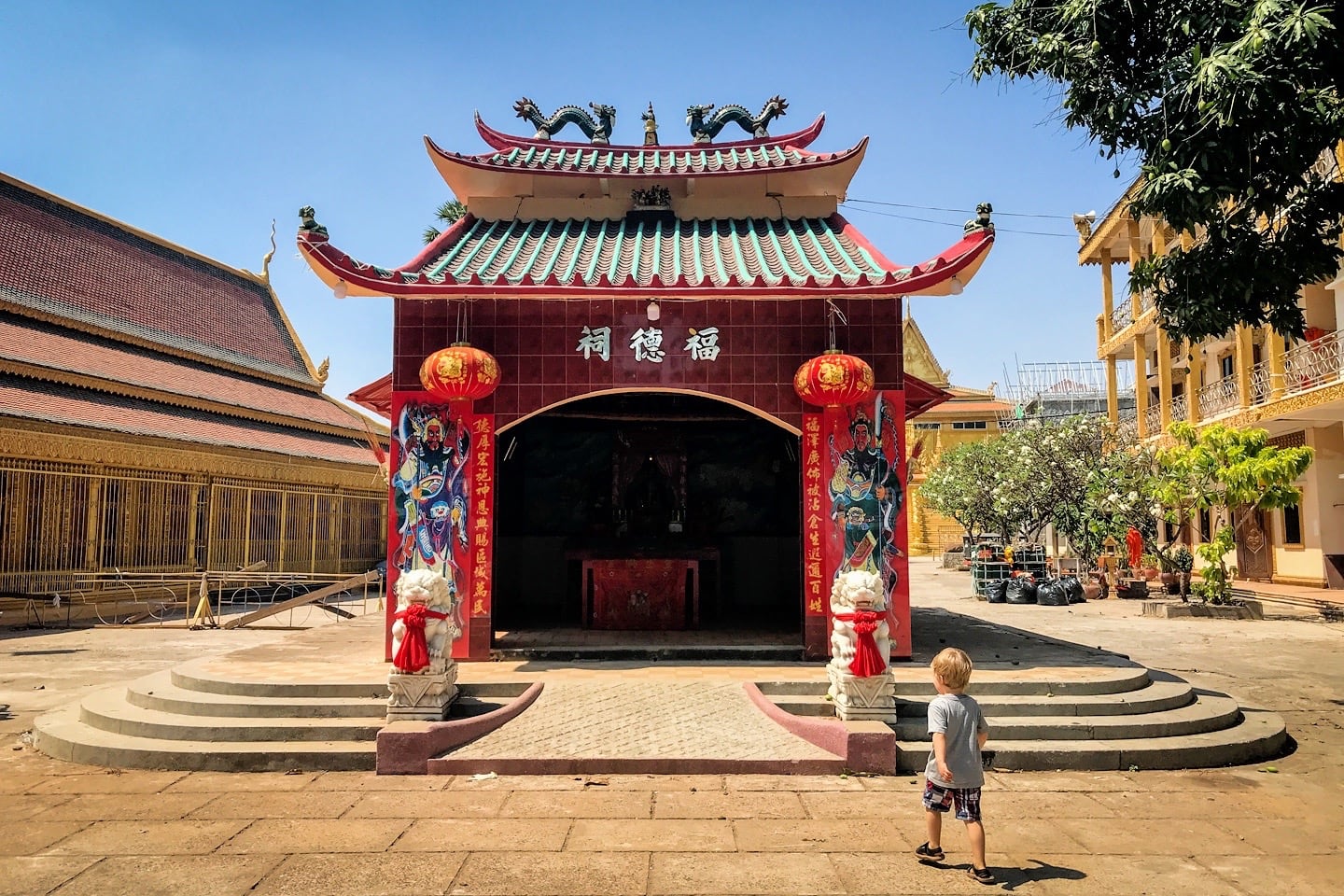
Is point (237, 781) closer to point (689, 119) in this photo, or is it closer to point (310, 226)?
point (310, 226)

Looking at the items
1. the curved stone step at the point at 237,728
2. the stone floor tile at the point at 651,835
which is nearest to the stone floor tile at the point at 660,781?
the stone floor tile at the point at 651,835

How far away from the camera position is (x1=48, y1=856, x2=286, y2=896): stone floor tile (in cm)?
437

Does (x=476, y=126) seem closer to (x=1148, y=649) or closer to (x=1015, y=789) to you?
(x=1015, y=789)

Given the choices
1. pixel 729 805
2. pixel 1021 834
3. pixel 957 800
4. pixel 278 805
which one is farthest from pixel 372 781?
pixel 1021 834

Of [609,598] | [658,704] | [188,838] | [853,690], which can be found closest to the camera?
[188,838]

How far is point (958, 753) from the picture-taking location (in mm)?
4500

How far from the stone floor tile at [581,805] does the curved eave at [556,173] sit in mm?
7812

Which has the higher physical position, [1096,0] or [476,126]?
[476,126]

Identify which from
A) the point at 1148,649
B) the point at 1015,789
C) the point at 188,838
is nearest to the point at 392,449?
the point at 188,838

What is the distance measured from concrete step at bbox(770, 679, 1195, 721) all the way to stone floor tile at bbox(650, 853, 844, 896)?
2.64 m

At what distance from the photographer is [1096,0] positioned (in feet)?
20.5

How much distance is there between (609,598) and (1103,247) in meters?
24.3

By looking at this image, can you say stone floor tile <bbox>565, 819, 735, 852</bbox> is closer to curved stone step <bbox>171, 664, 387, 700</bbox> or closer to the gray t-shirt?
the gray t-shirt

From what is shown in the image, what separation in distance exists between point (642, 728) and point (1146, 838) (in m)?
3.53
